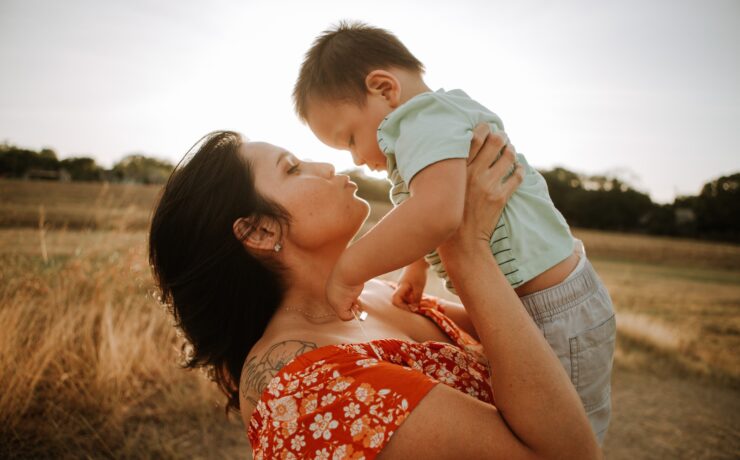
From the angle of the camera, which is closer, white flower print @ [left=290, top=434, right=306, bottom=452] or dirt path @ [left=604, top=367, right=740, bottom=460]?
white flower print @ [left=290, top=434, right=306, bottom=452]

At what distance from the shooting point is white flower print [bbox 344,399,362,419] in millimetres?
1240

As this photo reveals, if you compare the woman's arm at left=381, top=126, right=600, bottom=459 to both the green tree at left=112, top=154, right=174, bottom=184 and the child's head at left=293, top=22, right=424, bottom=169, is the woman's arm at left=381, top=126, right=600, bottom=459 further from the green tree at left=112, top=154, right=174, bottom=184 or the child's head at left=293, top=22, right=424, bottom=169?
the green tree at left=112, top=154, right=174, bottom=184

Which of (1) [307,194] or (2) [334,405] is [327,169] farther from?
(2) [334,405]

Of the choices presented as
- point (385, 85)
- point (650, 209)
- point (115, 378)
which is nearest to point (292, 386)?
point (385, 85)

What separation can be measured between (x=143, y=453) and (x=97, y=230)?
121 inches

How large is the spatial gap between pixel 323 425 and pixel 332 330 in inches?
21.2

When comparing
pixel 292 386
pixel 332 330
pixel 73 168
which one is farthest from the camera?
pixel 73 168

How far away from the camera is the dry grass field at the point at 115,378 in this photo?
284 centimetres

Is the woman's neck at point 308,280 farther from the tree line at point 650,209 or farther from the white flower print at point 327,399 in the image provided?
the tree line at point 650,209

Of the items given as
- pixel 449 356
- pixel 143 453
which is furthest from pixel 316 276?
pixel 143 453

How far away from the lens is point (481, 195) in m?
1.51

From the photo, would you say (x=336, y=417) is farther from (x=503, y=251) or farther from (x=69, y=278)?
(x=69, y=278)

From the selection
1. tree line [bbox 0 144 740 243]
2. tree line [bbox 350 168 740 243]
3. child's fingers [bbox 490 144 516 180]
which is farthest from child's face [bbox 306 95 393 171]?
tree line [bbox 350 168 740 243]

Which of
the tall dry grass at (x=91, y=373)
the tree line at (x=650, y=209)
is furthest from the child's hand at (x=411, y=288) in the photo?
the tree line at (x=650, y=209)
